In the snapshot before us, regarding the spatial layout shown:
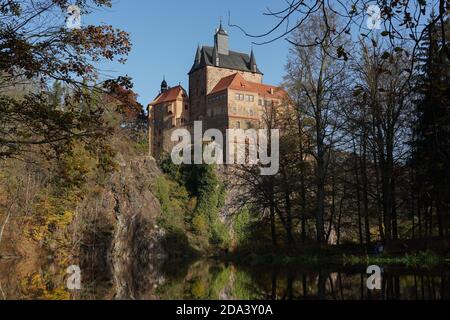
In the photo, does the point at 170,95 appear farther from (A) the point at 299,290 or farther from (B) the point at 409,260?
(A) the point at 299,290

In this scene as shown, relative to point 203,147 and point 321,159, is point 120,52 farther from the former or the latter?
point 203,147

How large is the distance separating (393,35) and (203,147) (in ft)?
126

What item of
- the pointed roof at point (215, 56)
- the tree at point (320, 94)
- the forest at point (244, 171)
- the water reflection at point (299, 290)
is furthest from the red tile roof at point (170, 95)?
the water reflection at point (299, 290)

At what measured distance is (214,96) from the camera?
71125mm

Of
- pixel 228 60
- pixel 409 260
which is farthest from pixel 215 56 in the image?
pixel 409 260

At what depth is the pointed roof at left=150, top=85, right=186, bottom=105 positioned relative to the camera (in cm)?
7615

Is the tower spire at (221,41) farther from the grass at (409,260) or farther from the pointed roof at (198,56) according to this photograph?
the grass at (409,260)

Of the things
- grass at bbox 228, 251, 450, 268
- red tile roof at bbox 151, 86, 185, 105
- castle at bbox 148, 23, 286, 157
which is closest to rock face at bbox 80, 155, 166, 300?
grass at bbox 228, 251, 450, 268

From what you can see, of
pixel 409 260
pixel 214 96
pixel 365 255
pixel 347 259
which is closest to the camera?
pixel 409 260

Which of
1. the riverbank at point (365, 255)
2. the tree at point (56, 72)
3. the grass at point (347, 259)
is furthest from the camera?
the riverbank at point (365, 255)

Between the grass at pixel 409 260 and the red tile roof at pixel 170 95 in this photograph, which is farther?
the red tile roof at pixel 170 95

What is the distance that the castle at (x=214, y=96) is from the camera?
6906 centimetres

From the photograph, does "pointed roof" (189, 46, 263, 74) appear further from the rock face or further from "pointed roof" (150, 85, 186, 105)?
the rock face

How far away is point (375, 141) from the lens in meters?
20.7
